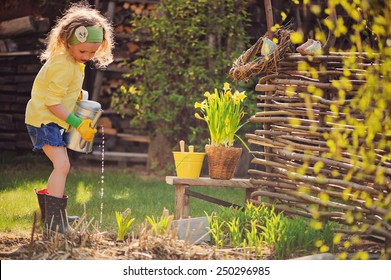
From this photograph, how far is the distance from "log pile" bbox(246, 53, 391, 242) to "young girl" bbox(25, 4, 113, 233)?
45.3 inches

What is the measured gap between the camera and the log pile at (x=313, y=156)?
395cm

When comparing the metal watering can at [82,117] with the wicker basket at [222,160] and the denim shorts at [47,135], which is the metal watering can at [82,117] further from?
the wicker basket at [222,160]

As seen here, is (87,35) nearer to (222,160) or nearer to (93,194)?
(222,160)

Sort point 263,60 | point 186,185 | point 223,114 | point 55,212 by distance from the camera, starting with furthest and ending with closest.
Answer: point 186,185 < point 223,114 < point 263,60 < point 55,212

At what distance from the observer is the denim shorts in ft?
14.0

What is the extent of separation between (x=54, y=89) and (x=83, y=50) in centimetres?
30

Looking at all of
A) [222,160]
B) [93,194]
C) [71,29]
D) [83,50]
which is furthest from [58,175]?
[93,194]

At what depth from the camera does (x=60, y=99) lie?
4223 millimetres

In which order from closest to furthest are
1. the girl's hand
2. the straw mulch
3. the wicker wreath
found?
the straw mulch
the girl's hand
the wicker wreath

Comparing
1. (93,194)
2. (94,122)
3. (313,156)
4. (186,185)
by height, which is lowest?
(93,194)

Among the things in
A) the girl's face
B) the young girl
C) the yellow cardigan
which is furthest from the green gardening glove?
the girl's face

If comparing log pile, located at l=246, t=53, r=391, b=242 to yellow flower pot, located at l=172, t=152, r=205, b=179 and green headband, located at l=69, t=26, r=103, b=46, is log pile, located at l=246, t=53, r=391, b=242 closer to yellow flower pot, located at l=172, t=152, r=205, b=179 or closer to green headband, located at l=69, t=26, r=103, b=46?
yellow flower pot, located at l=172, t=152, r=205, b=179

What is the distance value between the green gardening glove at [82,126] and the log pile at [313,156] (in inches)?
43.6

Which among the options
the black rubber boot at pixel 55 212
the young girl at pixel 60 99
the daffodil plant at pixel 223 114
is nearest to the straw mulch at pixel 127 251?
the black rubber boot at pixel 55 212
